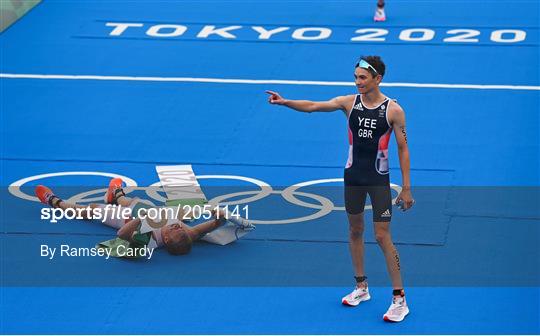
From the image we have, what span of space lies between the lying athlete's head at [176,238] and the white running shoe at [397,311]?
2.36 m

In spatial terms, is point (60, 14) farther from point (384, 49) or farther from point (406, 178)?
point (406, 178)

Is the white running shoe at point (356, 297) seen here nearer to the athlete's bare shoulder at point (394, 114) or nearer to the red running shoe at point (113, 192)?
the athlete's bare shoulder at point (394, 114)

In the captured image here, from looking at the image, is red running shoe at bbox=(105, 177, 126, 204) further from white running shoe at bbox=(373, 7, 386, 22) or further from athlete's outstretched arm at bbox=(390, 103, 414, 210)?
white running shoe at bbox=(373, 7, 386, 22)

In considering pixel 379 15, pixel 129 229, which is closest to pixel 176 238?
pixel 129 229

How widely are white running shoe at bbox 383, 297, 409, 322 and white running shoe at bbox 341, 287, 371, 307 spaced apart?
36cm

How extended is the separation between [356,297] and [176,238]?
2.03 metres

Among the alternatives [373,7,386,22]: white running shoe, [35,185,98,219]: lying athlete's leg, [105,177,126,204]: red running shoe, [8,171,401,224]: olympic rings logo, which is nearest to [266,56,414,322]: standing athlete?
[8,171,401,224]: olympic rings logo

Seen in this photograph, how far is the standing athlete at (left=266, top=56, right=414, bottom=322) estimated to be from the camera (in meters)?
10.4

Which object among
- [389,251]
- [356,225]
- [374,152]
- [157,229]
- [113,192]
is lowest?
[113,192]

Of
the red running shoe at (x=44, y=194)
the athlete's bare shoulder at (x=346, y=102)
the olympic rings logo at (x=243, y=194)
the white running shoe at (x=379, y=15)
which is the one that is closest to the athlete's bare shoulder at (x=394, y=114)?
the athlete's bare shoulder at (x=346, y=102)

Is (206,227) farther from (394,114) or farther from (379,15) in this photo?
(379,15)

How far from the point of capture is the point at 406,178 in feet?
34.2

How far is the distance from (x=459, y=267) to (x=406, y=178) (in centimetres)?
168

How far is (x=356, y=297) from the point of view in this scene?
1088 cm
